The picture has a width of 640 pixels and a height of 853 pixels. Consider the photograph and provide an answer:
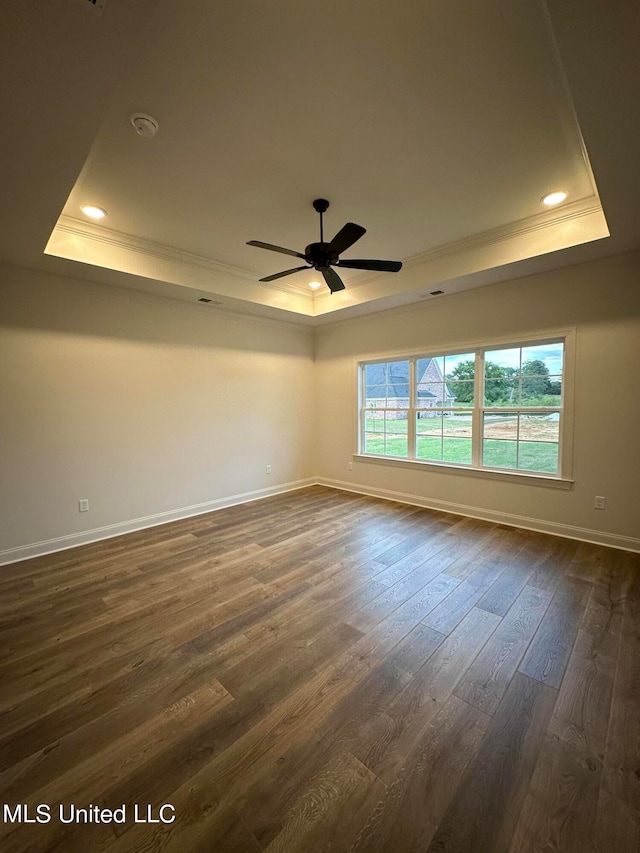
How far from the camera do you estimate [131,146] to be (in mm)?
2199

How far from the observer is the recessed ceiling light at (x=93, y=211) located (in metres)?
2.90

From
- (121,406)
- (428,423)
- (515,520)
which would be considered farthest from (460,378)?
(121,406)

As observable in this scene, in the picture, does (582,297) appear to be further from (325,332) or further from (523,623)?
(325,332)

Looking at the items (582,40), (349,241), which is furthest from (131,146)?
(582,40)

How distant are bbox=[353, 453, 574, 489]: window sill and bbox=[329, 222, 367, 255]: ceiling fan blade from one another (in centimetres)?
301

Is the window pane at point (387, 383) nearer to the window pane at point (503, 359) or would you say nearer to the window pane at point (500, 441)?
the window pane at point (503, 359)

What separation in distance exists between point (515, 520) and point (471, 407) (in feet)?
4.58

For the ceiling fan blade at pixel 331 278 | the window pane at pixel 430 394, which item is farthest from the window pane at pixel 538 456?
the ceiling fan blade at pixel 331 278

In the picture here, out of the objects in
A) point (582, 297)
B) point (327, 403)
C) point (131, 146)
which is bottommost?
point (327, 403)

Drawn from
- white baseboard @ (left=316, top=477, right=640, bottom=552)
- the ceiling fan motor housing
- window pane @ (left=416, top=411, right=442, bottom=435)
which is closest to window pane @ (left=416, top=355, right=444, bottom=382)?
window pane @ (left=416, top=411, right=442, bottom=435)

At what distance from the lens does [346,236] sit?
7.98 feet

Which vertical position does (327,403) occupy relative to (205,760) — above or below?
above

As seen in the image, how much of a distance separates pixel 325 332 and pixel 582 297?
347 cm

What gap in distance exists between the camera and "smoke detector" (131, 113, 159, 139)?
1.95 meters
